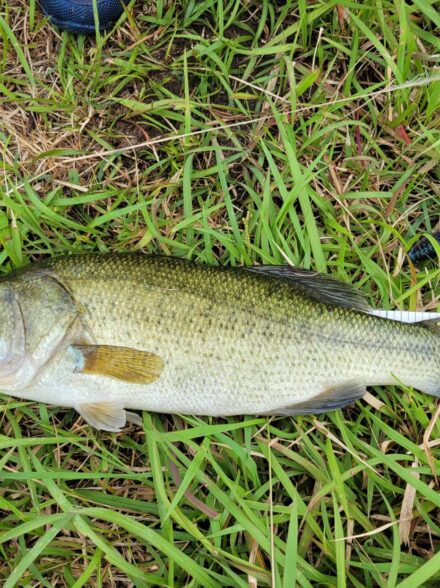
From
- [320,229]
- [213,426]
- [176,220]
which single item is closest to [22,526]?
[213,426]

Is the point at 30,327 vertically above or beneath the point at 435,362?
Result: above

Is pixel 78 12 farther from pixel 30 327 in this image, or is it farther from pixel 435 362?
pixel 435 362

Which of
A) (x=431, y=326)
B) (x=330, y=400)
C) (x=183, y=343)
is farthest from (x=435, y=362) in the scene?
(x=183, y=343)

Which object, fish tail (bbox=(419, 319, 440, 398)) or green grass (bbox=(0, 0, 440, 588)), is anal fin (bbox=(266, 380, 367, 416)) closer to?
green grass (bbox=(0, 0, 440, 588))

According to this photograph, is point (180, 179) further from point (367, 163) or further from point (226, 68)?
point (367, 163)

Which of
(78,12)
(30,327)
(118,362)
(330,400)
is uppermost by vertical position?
(78,12)

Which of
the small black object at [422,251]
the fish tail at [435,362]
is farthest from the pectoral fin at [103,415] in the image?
the small black object at [422,251]
